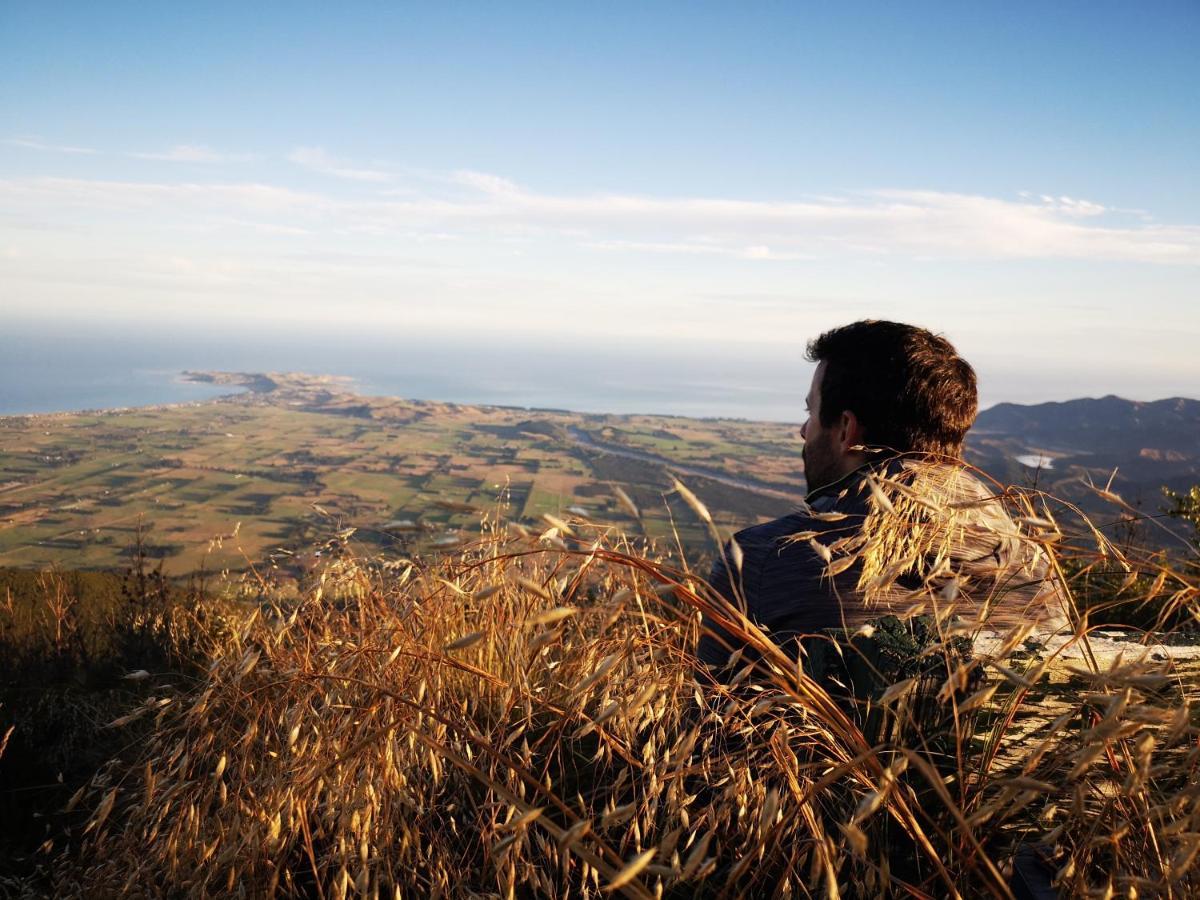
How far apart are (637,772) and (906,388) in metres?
1.56

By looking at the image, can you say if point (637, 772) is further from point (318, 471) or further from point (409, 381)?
Result: point (409, 381)

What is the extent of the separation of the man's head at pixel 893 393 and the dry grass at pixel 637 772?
31.6 inches

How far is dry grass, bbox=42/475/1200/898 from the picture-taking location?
1129mm

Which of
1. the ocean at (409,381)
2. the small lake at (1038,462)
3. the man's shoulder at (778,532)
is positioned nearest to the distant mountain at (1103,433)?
the ocean at (409,381)

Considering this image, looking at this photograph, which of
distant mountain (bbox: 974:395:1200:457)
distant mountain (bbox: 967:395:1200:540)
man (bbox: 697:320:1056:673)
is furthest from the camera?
distant mountain (bbox: 974:395:1200:457)

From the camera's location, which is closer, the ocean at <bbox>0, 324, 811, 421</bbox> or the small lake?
the small lake

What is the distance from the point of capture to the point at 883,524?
1410mm

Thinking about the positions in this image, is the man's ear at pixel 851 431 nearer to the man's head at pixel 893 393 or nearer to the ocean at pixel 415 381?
the man's head at pixel 893 393

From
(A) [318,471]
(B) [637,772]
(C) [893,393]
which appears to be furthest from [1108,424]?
(B) [637,772]

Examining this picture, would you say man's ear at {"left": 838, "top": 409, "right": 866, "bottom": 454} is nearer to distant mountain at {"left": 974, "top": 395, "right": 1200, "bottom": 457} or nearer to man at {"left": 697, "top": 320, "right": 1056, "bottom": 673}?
man at {"left": 697, "top": 320, "right": 1056, "bottom": 673}

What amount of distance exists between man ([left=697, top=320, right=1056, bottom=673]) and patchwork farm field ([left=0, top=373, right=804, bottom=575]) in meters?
0.58

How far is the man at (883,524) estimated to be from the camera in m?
1.40

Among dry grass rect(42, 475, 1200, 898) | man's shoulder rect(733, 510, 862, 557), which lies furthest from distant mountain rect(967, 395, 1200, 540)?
dry grass rect(42, 475, 1200, 898)

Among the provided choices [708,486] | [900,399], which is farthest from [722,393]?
[900,399]
